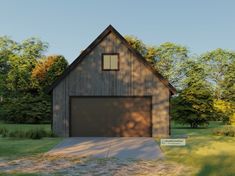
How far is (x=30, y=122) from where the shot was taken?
133 ft

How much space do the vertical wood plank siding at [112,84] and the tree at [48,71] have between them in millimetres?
21461

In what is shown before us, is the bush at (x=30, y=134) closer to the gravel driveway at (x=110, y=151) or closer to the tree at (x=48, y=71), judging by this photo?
the gravel driveway at (x=110, y=151)

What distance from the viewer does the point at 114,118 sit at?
22844 millimetres

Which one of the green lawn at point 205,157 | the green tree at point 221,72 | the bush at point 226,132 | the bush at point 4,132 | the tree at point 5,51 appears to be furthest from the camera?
the tree at point 5,51

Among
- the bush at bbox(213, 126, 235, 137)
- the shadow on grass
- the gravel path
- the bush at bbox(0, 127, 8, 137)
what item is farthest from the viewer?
the bush at bbox(213, 126, 235, 137)

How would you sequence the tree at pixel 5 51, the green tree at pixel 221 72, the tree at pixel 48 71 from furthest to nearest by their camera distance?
1. the tree at pixel 5 51
2. the green tree at pixel 221 72
3. the tree at pixel 48 71

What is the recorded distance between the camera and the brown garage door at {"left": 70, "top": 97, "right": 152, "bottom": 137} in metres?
22.8

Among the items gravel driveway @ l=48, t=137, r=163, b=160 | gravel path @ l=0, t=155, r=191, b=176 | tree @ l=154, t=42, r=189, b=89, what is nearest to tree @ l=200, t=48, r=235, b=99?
tree @ l=154, t=42, r=189, b=89

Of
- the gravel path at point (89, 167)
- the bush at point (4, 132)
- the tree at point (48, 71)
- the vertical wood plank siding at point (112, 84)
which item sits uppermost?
the tree at point (48, 71)

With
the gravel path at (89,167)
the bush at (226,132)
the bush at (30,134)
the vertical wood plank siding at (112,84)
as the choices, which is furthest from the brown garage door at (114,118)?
the gravel path at (89,167)

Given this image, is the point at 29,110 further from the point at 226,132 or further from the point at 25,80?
the point at 226,132

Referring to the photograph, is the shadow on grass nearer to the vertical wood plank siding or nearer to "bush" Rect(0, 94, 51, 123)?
the vertical wood plank siding

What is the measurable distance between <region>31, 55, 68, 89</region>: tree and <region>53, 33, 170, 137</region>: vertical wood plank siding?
21.5m

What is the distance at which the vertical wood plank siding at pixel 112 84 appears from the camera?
22.8 metres
